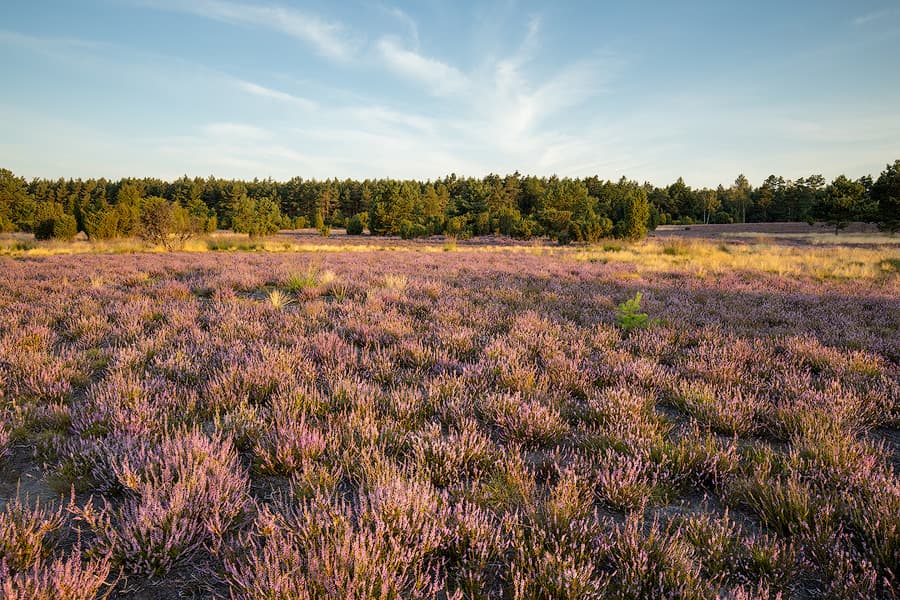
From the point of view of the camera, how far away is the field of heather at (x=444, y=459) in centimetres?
176

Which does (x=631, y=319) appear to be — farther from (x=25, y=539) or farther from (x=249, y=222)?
(x=249, y=222)

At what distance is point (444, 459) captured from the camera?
2.57 meters

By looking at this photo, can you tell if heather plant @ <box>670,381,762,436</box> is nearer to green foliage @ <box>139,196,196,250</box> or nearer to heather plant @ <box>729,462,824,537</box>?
heather plant @ <box>729,462,824,537</box>

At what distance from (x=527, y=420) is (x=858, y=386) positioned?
351cm

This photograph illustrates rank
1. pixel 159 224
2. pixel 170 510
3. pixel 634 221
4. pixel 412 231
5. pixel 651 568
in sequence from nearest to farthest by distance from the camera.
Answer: pixel 651 568 < pixel 170 510 < pixel 159 224 < pixel 634 221 < pixel 412 231

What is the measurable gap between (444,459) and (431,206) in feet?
248

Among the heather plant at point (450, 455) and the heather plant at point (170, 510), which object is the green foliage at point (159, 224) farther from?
the heather plant at point (450, 455)

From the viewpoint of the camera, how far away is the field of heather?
176 cm

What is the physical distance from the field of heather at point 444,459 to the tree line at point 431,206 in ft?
87.1

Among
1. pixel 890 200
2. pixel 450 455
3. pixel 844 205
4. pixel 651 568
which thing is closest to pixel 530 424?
pixel 450 455

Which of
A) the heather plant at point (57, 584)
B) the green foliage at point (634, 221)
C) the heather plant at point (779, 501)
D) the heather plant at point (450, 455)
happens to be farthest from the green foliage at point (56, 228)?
the green foliage at point (634, 221)

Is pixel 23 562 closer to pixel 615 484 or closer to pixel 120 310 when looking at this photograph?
pixel 615 484

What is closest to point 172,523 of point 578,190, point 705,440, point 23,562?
point 23,562

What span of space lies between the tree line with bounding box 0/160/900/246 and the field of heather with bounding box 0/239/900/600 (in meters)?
26.6
